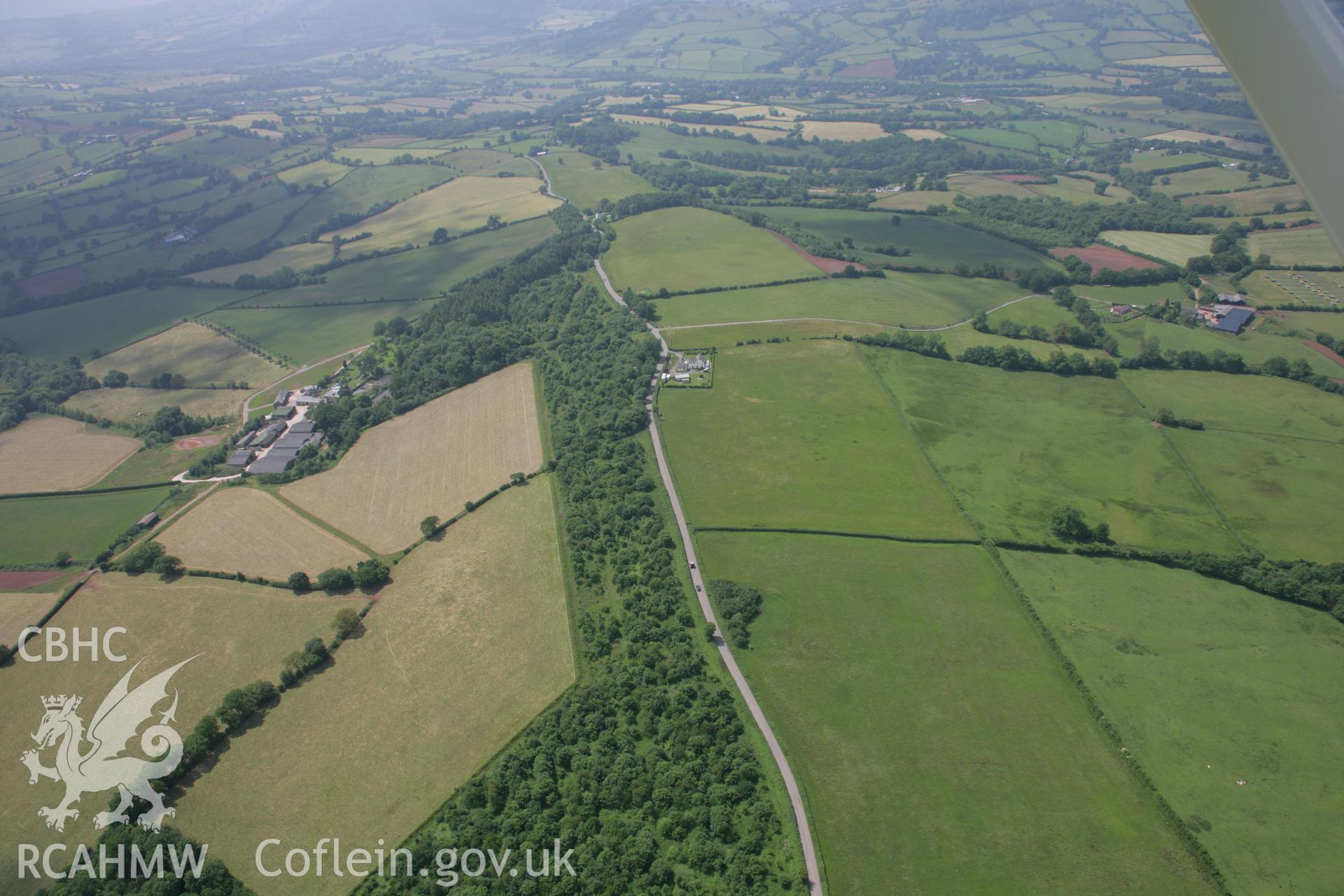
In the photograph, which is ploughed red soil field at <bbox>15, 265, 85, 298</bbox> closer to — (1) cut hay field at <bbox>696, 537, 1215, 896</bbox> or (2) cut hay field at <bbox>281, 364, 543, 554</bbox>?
(2) cut hay field at <bbox>281, 364, 543, 554</bbox>

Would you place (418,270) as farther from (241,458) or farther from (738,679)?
(738,679)

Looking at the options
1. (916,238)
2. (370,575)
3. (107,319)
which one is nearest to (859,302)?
(916,238)

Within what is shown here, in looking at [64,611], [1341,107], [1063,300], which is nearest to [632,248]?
[1063,300]

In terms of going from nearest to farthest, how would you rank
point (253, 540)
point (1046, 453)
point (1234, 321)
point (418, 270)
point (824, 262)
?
point (253, 540)
point (1046, 453)
point (1234, 321)
point (824, 262)
point (418, 270)

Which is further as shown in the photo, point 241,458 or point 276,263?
point 276,263

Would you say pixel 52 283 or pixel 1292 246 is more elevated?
pixel 1292 246
